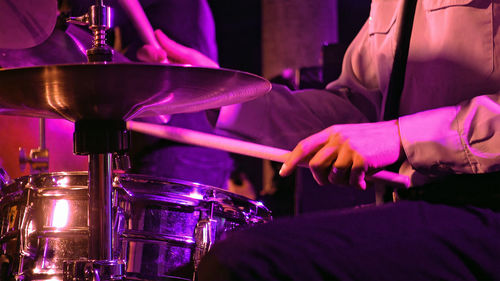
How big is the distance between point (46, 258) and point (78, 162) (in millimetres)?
619

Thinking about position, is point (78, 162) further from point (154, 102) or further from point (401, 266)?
point (401, 266)

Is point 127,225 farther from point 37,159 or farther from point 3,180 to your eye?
point 37,159

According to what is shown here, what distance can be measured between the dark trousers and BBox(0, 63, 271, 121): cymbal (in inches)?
11.2

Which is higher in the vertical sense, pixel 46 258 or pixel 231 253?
pixel 231 253

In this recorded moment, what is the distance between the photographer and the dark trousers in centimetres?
61

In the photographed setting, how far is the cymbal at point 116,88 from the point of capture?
795mm

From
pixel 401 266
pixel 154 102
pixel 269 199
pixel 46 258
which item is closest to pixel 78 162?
pixel 46 258

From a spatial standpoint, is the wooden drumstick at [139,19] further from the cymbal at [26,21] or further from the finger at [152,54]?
the cymbal at [26,21]

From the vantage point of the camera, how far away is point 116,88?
853 mm

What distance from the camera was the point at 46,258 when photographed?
3.87ft

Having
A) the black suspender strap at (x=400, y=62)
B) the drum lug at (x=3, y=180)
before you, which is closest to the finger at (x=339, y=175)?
the black suspender strap at (x=400, y=62)

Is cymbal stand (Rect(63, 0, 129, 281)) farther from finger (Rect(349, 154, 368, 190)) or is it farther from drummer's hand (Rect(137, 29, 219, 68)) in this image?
finger (Rect(349, 154, 368, 190))

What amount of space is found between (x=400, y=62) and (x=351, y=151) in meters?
0.40

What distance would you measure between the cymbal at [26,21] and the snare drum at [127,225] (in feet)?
0.99
